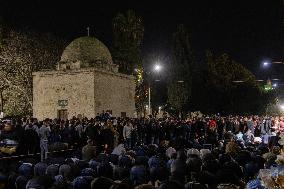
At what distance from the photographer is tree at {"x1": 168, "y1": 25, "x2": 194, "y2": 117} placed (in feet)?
201

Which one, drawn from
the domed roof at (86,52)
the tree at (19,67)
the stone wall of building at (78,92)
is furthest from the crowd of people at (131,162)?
the tree at (19,67)

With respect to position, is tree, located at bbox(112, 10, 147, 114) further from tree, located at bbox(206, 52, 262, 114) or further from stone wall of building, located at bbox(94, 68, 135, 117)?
tree, located at bbox(206, 52, 262, 114)

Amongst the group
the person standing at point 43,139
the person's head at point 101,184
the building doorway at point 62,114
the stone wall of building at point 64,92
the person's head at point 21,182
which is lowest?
the person's head at point 21,182

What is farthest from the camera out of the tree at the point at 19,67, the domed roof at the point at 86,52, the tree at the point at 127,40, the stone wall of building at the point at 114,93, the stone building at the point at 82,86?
the tree at the point at 127,40

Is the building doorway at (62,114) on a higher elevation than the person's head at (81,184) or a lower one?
higher

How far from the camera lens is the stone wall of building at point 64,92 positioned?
43656 millimetres

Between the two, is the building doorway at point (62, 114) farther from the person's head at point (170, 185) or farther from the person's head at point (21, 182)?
the person's head at point (170, 185)

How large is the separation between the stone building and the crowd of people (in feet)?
45.9

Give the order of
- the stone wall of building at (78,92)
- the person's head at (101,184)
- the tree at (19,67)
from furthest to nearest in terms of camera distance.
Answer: the tree at (19,67) < the stone wall of building at (78,92) < the person's head at (101,184)

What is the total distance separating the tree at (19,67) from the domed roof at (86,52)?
8.49 m

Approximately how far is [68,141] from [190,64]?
39084 mm

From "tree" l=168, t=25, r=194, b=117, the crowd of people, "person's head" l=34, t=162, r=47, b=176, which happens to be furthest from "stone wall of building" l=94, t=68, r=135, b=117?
"person's head" l=34, t=162, r=47, b=176

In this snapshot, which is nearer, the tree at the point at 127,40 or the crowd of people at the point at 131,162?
the crowd of people at the point at 131,162

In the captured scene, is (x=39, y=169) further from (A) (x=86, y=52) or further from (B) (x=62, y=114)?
(A) (x=86, y=52)
